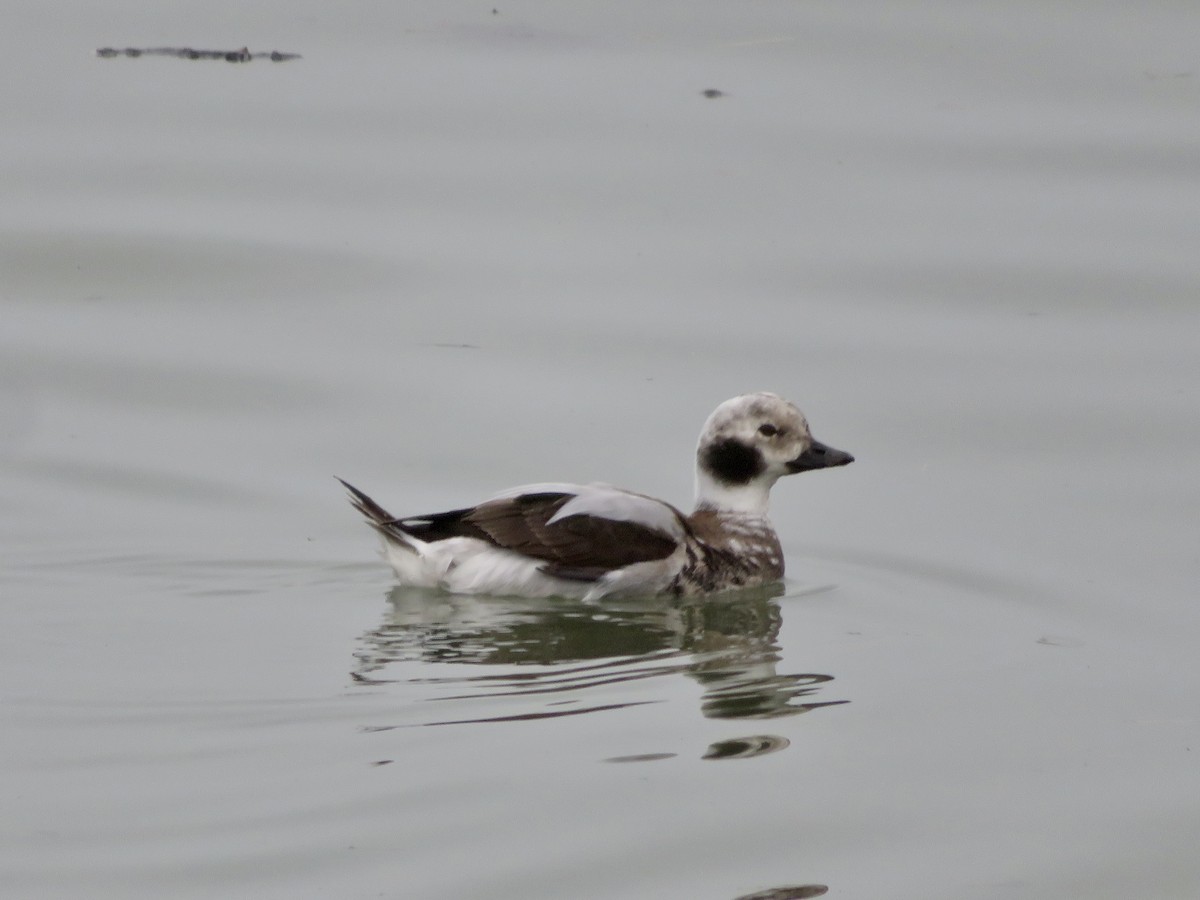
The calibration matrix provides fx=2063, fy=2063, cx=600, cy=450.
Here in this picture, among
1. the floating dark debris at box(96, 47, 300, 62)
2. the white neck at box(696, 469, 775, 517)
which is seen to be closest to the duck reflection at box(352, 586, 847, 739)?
the white neck at box(696, 469, 775, 517)

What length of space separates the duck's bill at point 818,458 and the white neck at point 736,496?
162 millimetres

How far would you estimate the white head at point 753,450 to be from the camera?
27.5 ft

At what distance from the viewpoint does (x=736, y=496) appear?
8.48 metres

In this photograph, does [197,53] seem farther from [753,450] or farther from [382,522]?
[382,522]

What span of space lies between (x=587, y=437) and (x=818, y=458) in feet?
4.11

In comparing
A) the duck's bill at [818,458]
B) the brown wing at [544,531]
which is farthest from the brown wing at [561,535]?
the duck's bill at [818,458]

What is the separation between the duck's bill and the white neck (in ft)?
0.53

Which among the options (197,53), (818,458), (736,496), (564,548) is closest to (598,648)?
(564,548)

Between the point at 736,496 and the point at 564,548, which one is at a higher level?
the point at 736,496

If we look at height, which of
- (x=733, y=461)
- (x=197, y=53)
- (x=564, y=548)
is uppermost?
(x=197, y=53)

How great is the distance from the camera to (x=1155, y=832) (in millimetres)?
5477

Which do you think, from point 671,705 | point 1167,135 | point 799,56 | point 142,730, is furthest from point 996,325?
point 142,730

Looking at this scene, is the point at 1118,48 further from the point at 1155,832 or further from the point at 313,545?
the point at 1155,832

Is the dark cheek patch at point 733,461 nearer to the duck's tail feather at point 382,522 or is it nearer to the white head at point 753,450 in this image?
the white head at point 753,450
